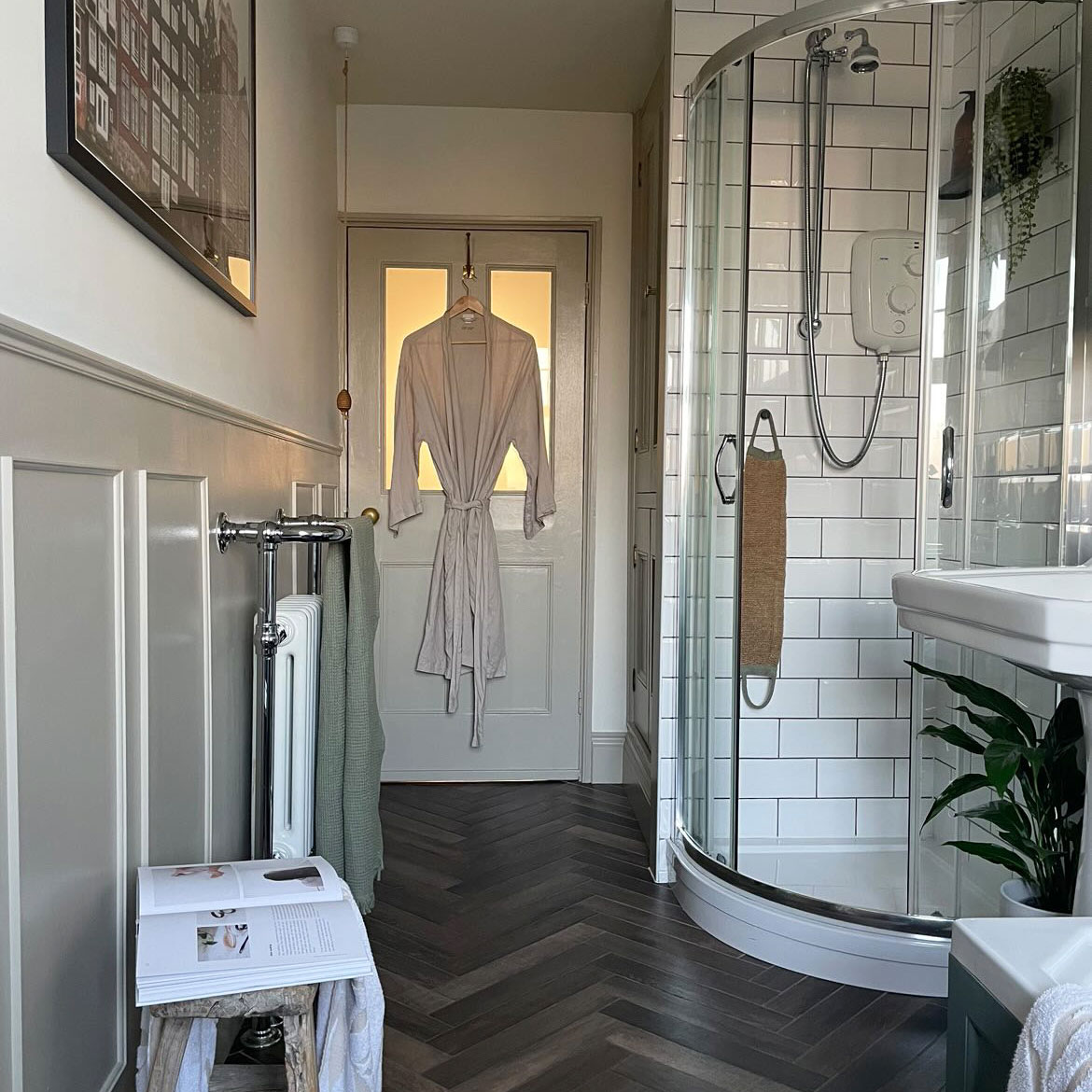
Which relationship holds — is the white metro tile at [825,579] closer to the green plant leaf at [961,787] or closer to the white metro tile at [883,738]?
the white metro tile at [883,738]

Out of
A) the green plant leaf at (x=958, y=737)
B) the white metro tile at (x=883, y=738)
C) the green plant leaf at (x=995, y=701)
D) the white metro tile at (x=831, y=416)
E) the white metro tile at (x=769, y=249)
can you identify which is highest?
the white metro tile at (x=769, y=249)

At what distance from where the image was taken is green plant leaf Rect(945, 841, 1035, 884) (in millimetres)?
2088

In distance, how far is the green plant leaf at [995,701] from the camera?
2076 millimetres

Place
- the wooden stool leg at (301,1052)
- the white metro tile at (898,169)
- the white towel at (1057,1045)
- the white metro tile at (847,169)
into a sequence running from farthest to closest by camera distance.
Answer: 1. the white metro tile at (847,169)
2. the white metro tile at (898,169)
3. the wooden stool leg at (301,1052)
4. the white towel at (1057,1045)

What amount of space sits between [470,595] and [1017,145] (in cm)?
236

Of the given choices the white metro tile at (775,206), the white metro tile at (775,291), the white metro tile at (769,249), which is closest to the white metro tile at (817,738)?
the white metro tile at (775,291)

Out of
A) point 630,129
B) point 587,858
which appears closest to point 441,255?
point 630,129

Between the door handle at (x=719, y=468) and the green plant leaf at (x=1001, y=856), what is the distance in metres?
0.96

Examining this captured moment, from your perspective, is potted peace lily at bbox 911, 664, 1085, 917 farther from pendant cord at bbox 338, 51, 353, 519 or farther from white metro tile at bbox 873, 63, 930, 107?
pendant cord at bbox 338, 51, 353, 519

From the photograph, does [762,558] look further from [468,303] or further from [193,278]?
[468,303]

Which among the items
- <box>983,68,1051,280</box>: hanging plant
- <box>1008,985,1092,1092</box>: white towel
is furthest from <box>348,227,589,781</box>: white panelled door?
<box>1008,985,1092,1092</box>: white towel

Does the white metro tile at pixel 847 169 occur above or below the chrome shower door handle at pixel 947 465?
above

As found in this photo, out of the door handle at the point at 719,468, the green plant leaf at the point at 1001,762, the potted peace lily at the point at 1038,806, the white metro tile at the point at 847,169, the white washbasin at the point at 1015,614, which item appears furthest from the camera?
the door handle at the point at 719,468

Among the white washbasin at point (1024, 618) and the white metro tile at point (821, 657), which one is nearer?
the white washbasin at point (1024, 618)
